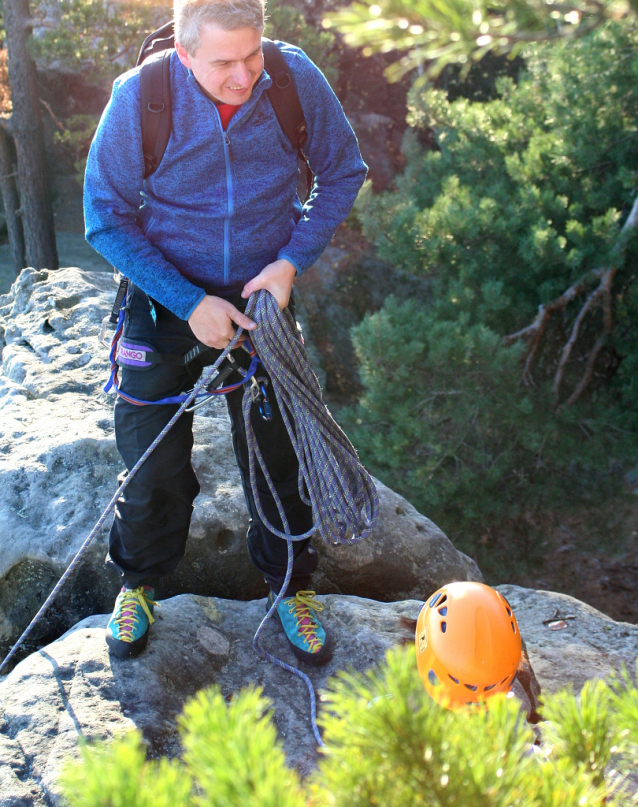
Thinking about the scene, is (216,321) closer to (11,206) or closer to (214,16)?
(214,16)

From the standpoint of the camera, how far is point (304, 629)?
2.00 m

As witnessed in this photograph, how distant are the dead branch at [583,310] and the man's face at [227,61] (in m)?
2.65

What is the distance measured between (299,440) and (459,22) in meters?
1.24

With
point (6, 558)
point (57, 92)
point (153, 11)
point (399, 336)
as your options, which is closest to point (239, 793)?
point (6, 558)

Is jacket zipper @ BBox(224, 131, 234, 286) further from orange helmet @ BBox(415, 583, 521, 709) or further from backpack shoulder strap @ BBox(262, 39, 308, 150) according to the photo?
orange helmet @ BBox(415, 583, 521, 709)

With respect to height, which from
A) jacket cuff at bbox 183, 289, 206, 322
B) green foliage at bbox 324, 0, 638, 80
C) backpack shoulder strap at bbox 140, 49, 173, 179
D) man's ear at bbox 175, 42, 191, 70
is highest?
green foliage at bbox 324, 0, 638, 80

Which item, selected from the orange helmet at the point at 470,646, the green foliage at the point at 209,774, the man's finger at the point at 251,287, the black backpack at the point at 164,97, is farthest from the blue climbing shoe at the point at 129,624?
the green foliage at the point at 209,774

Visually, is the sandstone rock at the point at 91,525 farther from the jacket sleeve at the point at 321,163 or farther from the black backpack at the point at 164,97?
the black backpack at the point at 164,97

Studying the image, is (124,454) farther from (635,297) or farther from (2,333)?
(635,297)

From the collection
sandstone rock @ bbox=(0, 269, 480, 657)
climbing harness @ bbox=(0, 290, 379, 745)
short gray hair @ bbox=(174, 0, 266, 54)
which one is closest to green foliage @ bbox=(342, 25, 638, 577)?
sandstone rock @ bbox=(0, 269, 480, 657)

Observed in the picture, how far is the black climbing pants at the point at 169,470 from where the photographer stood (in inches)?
71.3

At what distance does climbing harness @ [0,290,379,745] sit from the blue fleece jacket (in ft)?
0.54

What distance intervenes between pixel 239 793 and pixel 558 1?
84cm

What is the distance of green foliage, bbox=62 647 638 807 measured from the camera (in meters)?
0.59
